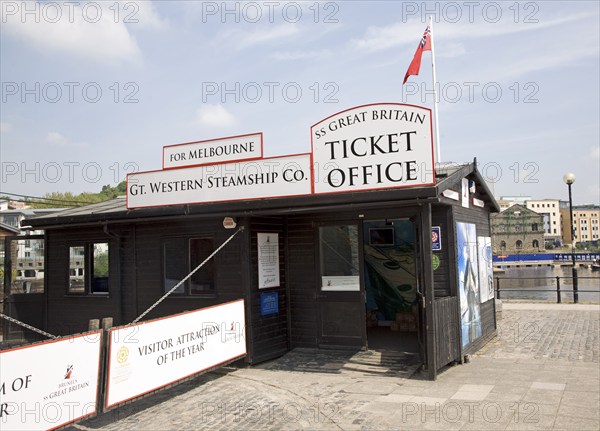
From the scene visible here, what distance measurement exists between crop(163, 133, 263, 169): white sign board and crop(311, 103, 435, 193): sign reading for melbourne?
4.32 ft

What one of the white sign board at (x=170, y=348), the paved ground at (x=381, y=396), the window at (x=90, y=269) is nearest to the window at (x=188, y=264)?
the white sign board at (x=170, y=348)

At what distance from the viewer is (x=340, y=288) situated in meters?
10.1

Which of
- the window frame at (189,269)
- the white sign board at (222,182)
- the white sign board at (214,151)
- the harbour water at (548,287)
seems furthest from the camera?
the harbour water at (548,287)

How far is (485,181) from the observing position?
11.6m

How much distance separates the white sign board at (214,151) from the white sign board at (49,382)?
4.58 metres

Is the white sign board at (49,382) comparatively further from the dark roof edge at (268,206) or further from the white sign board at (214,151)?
the white sign board at (214,151)

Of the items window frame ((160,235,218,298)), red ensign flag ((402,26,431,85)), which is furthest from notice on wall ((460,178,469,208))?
red ensign flag ((402,26,431,85))

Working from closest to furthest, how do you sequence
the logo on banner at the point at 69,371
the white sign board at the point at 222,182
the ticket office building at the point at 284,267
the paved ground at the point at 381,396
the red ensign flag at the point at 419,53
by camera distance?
the logo on banner at the point at 69,371
the paved ground at the point at 381,396
the ticket office building at the point at 284,267
the white sign board at the point at 222,182
the red ensign flag at the point at 419,53

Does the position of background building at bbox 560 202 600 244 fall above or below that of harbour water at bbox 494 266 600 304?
above

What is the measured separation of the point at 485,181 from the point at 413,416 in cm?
683

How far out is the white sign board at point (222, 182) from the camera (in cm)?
892

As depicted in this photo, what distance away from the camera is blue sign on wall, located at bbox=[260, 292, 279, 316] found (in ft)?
31.8

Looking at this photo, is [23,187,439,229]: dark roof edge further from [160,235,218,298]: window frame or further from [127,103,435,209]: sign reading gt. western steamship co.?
[160,235,218,298]: window frame

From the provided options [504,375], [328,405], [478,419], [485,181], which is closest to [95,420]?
[328,405]
